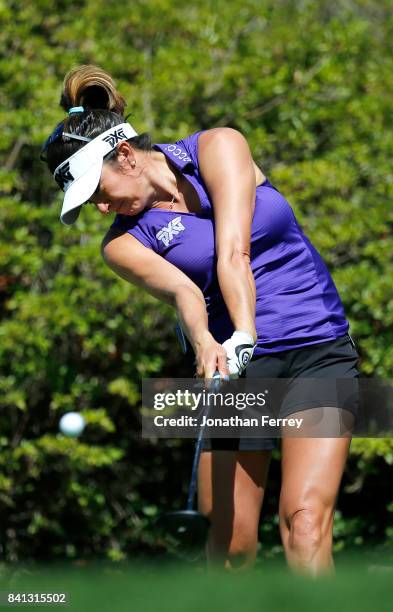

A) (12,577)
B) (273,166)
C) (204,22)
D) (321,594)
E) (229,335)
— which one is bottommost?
(321,594)

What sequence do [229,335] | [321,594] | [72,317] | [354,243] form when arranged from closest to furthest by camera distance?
1. [321,594]
2. [229,335]
3. [72,317]
4. [354,243]

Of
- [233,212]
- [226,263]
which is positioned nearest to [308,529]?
[226,263]

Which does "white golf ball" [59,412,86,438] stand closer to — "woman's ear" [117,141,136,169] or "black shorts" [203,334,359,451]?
"black shorts" [203,334,359,451]

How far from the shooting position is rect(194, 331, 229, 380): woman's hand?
3.49 meters

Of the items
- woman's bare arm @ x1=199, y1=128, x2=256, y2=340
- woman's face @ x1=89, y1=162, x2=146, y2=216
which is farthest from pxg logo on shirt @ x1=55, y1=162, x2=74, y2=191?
woman's bare arm @ x1=199, y1=128, x2=256, y2=340

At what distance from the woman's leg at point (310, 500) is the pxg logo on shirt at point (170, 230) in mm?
944

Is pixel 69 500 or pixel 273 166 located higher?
pixel 273 166

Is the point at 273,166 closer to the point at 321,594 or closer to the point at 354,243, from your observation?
the point at 354,243

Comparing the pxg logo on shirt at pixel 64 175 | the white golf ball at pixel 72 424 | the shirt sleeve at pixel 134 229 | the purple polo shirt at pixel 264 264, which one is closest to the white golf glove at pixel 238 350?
the purple polo shirt at pixel 264 264

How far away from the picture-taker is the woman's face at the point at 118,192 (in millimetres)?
3955

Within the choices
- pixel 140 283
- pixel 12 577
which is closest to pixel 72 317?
pixel 12 577

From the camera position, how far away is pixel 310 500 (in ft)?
12.2

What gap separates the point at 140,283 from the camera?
405cm

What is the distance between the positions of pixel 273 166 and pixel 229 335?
351 centimetres
